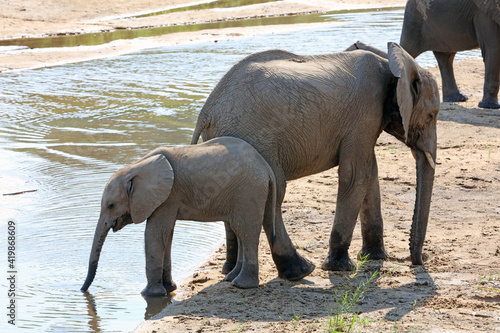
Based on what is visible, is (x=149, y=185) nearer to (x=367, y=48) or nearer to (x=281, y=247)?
(x=281, y=247)

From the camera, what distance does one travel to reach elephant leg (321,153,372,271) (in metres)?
5.75

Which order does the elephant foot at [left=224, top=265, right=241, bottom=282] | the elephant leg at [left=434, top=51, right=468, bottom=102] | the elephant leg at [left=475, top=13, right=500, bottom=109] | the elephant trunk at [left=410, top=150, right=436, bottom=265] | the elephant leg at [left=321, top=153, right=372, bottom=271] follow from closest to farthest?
the elephant foot at [left=224, top=265, right=241, bottom=282] → the elephant leg at [left=321, top=153, right=372, bottom=271] → the elephant trunk at [left=410, top=150, right=436, bottom=265] → the elephant leg at [left=475, top=13, right=500, bottom=109] → the elephant leg at [left=434, top=51, right=468, bottom=102]

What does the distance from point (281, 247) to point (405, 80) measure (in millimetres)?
1470

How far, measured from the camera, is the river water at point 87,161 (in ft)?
17.9

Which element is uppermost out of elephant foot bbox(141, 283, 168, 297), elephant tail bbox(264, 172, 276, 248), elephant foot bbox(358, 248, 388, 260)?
elephant tail bbox(264, 172, 276, 248)

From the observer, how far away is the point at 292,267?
560 cm

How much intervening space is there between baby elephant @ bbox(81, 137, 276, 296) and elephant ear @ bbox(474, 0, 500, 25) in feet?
24.1

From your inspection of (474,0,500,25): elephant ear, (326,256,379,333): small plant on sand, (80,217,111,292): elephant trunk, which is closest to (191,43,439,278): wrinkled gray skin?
(326,256,379,333): small plant on sand

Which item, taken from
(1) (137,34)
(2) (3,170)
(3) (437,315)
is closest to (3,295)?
(3) (437,315)

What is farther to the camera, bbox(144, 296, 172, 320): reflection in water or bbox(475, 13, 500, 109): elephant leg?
bbox(475, 13, 500, 109): elephant leg

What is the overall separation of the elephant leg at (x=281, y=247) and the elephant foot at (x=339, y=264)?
0.26m

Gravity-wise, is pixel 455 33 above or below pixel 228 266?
above

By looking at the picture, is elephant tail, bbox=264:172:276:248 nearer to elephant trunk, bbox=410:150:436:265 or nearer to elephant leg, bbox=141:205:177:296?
elephant leg, bbox=141:205:177:296

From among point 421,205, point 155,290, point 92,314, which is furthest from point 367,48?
point 92,314
